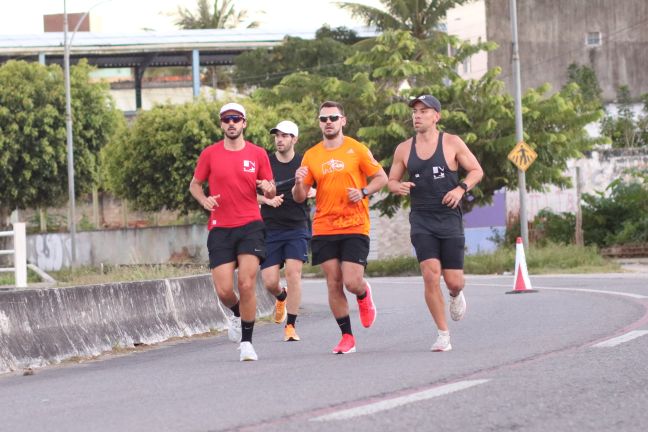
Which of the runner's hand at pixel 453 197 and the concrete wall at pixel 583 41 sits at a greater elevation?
the concrete wall at pixel 583 41

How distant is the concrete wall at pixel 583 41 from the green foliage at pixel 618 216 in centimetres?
2577

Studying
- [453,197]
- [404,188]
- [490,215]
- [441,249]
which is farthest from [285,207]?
[490,215]

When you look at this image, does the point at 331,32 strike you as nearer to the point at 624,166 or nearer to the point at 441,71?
the point at 624,166

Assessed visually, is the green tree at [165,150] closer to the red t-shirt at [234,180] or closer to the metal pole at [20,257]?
the metal pole at [20,257]

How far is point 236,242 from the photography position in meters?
11.3

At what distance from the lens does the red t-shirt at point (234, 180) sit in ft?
36.6

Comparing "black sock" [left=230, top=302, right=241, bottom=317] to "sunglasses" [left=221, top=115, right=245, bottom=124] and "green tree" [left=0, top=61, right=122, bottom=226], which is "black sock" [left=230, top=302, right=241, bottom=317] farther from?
"green tree" [left=0, top=61, right=122, bottom=226]

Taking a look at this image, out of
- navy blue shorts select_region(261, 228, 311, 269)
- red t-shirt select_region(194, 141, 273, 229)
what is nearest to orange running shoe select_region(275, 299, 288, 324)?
navy blue shorts select_region(261, 228, 311, 269)

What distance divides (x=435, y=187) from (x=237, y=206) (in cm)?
155

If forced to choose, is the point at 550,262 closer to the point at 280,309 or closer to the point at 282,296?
the point at 280,309

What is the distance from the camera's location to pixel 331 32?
7319cm

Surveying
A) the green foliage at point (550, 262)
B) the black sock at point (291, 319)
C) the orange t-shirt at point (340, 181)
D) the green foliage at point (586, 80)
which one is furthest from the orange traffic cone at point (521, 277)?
the green foliage at point (586, 80)

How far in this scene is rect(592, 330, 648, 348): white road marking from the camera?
413 inches

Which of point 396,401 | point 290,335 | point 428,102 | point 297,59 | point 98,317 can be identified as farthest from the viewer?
point 297,59
